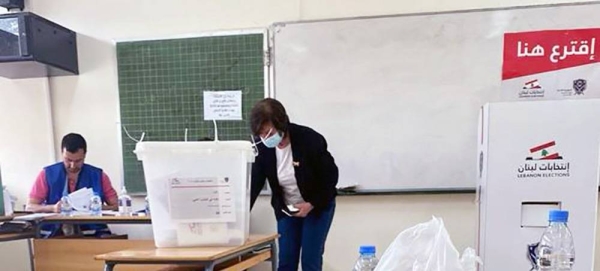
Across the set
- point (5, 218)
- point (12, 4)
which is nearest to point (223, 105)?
point (5, 218)

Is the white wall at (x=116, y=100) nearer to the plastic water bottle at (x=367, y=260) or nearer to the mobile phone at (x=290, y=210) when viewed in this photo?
the mobile phone at (x=290, y=210)

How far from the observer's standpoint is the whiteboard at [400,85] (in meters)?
2.48

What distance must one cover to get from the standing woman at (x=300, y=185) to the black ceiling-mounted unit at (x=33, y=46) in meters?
1.62

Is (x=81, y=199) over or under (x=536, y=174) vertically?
under

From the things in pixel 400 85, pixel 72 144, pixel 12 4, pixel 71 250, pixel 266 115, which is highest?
pixel 12 4

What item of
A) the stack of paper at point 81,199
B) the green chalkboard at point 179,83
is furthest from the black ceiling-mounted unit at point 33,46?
the stack of paper at point 81,199

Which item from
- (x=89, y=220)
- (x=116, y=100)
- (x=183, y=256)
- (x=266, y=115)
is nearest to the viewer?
(x=183, y=256)

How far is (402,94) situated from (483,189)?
0.74 metres

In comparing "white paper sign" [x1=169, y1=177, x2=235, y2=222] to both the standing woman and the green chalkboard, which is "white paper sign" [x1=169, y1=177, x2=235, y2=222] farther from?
the green chalkboard

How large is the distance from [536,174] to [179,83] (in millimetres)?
2208

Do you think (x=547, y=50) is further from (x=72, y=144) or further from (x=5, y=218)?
(x=5, y=218)

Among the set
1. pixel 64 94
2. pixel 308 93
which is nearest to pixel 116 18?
pixel 64 94

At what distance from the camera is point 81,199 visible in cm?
234

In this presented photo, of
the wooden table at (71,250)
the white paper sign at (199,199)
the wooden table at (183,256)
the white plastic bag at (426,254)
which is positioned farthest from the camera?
the wooden table at (71,250)
